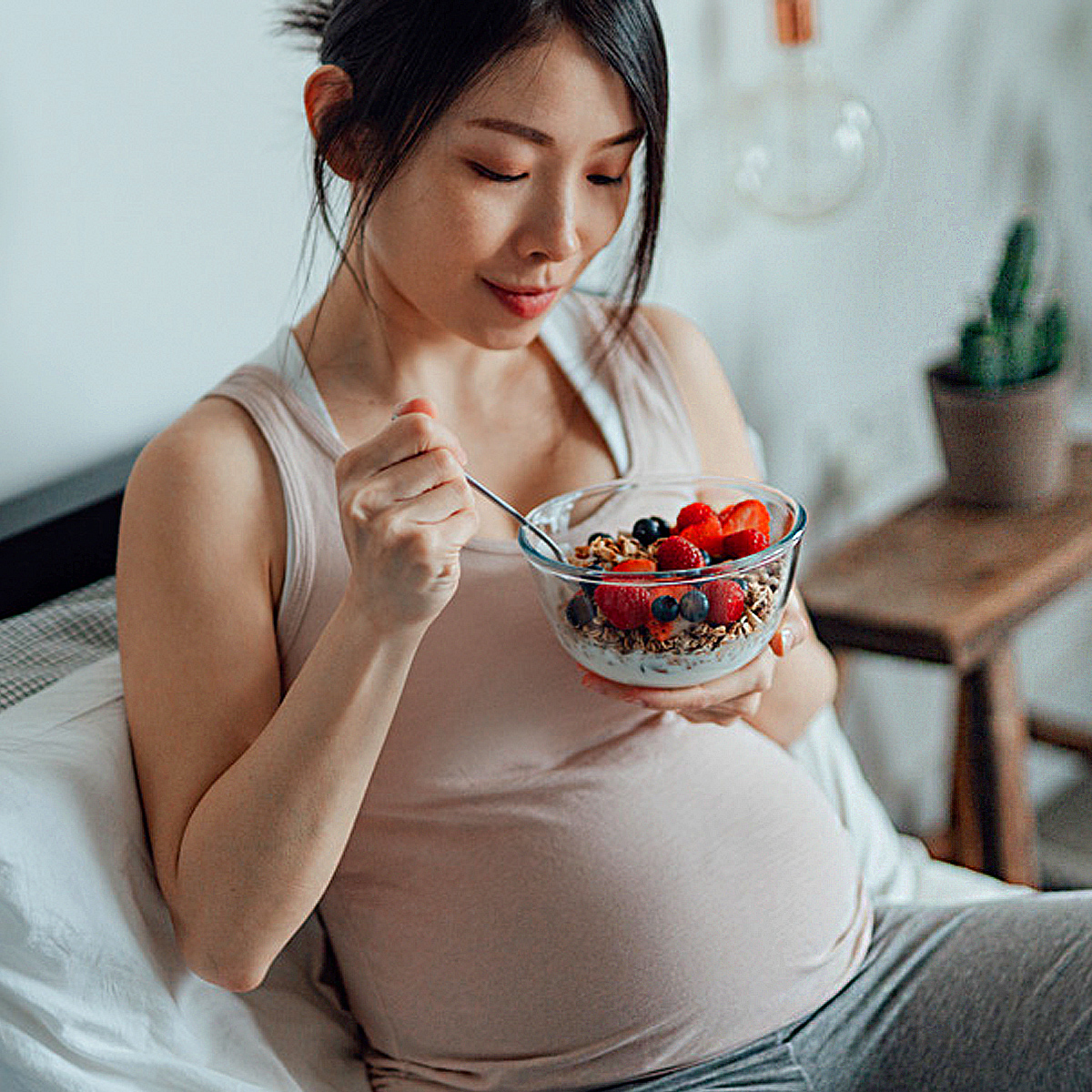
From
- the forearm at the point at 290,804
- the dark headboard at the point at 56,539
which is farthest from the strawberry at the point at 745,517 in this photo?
the dark headboard at the point at 56,539

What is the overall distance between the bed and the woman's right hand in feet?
0.82

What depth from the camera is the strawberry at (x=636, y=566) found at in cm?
94

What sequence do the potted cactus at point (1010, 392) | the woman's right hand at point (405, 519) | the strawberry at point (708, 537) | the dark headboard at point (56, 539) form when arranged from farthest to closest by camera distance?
the potted cactus at point (1010, 392) → the dark headboard at point (56, 539) → the strawberry at point (708, 537) → the woman's right hand at point (405, 519)

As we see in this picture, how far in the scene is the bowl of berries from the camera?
916 mm

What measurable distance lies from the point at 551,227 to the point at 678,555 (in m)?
0.24

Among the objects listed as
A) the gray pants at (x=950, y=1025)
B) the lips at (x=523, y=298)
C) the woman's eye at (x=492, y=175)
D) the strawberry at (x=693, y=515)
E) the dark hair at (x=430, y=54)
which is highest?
the dark hair at (x=430, y=54)

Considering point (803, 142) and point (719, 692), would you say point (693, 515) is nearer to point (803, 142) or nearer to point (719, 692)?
point (719, 692)

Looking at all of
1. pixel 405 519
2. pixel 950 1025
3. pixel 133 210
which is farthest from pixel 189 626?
pixel 950 1025

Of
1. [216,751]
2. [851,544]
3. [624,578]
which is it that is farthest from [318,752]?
[851,544]

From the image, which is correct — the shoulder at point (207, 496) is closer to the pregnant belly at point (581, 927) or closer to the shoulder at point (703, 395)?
the pregnant belly at point (581, 927)

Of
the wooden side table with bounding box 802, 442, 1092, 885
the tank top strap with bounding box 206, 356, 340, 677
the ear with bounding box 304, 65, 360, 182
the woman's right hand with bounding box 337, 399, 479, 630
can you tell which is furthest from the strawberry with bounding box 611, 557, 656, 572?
the wooden side table with bounding box 802, 442, 1092, 885

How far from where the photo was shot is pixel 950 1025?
106 cm

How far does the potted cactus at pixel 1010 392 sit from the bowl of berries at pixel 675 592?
852mm

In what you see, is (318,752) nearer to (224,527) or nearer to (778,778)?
(224,527)
